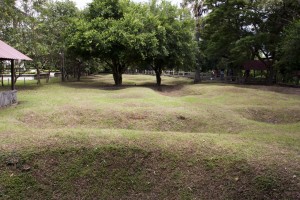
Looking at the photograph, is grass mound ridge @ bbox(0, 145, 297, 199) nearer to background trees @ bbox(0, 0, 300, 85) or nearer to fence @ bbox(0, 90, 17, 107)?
fence @ bbox(0, 90, 17, 107)

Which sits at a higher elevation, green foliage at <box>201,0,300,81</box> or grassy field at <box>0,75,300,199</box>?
green foliage at <box>201,0,300,81</box>

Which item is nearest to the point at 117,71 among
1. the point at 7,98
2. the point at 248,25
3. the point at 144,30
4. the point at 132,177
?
the point at 144,30

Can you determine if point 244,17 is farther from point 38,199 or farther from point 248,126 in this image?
point 38,199

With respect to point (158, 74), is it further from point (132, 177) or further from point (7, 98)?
point (132, 177)

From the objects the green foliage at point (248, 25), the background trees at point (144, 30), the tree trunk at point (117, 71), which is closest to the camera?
the background trees at point (144, 30)

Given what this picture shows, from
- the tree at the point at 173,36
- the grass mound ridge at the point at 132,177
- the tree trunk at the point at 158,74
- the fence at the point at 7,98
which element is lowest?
the grass mound ridge at the point at 132,177

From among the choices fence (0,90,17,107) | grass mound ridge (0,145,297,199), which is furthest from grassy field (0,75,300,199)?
fence (0,90,17,107)

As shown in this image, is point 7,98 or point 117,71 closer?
point 7,98

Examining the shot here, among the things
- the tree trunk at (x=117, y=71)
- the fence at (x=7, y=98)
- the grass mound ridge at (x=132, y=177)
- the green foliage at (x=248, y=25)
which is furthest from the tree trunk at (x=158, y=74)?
the grass mound ridge at (x=132, y=177)

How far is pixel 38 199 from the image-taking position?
253 inches

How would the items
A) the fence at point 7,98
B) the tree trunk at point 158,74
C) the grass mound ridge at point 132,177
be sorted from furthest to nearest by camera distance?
the tree trunk at point 158,74, the fence at point 7,98, the grass mound ridge at point 132,177

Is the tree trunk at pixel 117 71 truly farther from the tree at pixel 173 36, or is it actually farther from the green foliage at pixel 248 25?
the green foliage at pixel 248 25

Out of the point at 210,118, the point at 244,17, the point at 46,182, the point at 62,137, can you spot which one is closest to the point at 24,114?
the point at 62,137

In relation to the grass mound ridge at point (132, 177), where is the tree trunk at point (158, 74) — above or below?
above
